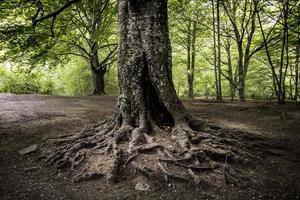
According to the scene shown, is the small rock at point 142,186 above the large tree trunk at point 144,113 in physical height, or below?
below

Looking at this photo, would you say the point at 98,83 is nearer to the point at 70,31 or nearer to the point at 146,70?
the point at 70,31

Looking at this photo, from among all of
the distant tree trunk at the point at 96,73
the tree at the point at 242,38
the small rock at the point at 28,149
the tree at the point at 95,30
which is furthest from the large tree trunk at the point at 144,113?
the distant tree trunk at the point at 96,73

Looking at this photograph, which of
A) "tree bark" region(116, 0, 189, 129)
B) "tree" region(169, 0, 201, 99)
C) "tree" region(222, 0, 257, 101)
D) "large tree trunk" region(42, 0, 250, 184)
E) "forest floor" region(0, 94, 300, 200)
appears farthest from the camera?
"tree" region(169, 0, 201, 99)

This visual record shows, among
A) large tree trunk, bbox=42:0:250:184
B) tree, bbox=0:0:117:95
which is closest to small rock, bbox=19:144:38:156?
large tree trunk, bbox=42:0:250:184

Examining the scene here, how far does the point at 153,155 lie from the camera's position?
11.1 feet

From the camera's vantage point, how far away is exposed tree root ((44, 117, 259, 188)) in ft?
10.1

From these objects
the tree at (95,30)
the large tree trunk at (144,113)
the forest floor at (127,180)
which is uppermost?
the tree at (95,30)

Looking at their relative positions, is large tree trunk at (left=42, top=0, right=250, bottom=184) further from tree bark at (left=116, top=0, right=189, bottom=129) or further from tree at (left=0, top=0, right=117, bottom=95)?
tree at (left=0, top=0, right=117, bottom=95)

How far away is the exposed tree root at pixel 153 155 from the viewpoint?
3.09 m

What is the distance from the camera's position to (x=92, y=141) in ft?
13.3

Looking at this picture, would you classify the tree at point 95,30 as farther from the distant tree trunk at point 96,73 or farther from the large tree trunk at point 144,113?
the large tree trunk at point 144,113

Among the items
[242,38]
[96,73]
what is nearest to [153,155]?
[242,38]

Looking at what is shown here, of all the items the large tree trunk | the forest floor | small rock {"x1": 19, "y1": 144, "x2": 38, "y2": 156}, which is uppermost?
the large tree trunk

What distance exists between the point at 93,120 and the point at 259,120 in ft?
17.2
